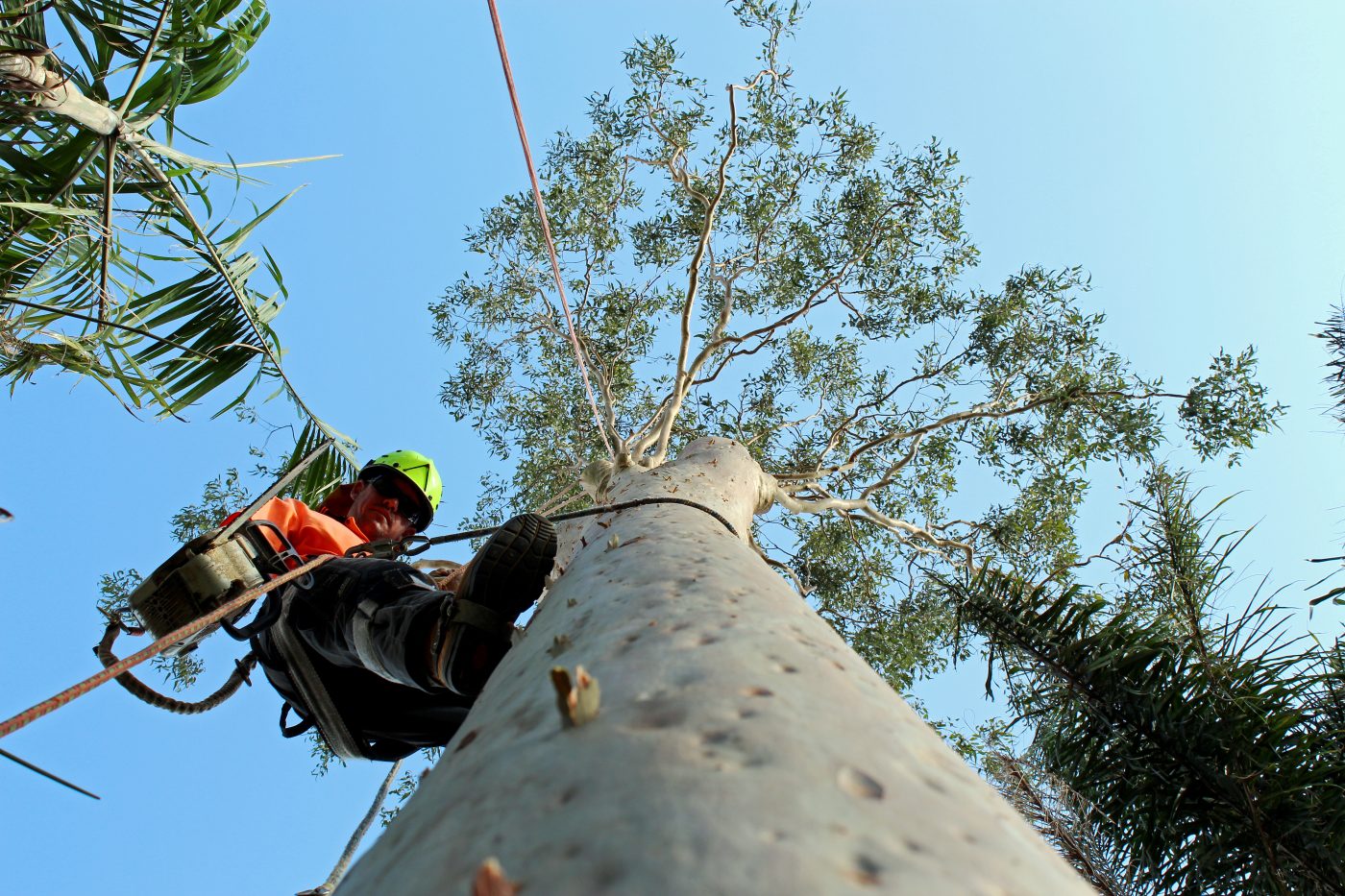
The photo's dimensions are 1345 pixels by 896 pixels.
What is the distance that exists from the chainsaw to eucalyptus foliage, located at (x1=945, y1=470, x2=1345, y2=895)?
7.17ft

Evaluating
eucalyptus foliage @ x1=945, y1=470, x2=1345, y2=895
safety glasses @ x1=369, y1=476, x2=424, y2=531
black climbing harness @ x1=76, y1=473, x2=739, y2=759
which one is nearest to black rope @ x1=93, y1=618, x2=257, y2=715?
black climbing harness @ x1=76, y1=473, x2=739, y2=759

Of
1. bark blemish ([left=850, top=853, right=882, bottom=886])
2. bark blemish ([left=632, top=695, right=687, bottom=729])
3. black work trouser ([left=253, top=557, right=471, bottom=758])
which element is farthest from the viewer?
black work trouser ([left=253, top=557, right=471, bottom=758])

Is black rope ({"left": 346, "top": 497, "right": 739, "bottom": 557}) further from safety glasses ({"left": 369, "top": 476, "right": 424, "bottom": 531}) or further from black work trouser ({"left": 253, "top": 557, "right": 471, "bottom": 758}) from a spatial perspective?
safety glasses ({"left": 369, "top": 476, "right": 424, "bottom": 531})

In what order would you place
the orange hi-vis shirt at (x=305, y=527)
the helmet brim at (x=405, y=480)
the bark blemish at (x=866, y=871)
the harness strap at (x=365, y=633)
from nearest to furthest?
the bark blemish at (x=866, y=871) → the harness strap at (x=365, y=633) → the orange hi-vis shirt at (x=305, y=527) → the helmet brim at (x=405, y=480)

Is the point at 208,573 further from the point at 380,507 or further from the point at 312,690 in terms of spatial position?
the point at 380,507

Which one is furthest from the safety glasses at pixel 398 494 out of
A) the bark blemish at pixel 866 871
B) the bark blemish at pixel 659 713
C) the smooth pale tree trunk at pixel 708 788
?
the bark blemish at pixel 866 871

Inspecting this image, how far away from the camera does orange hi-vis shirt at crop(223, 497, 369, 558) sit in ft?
10.3

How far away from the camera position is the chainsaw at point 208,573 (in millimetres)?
2432

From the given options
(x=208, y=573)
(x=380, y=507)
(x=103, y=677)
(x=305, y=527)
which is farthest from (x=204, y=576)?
(x=380, y=507)

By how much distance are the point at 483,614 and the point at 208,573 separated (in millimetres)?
860

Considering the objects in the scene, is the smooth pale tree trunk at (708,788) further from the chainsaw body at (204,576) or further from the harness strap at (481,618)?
the chainsaw body at (204,576)

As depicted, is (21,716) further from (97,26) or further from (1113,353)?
(1113,353)

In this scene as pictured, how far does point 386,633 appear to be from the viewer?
2.40 m

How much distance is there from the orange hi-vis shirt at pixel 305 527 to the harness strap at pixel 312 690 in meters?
0.33
